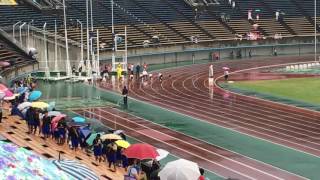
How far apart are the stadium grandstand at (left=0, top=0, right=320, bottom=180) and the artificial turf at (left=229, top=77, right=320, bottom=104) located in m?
0.12

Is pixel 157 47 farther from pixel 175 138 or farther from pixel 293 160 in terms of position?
pixel 293 160

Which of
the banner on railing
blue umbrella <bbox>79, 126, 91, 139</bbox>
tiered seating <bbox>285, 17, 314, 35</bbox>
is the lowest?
blue umbrella <bbox>79, 126, 91, 139</bbox>

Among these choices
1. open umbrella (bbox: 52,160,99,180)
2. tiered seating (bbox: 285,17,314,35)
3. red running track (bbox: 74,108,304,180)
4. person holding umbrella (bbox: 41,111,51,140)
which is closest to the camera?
open umbrella (bbox: 52,160,99,180)

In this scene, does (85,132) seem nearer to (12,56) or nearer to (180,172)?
(180,172)

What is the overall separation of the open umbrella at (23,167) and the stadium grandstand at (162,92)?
0.09 feet

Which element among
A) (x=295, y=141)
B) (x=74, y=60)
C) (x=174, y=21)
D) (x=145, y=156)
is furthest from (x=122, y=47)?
(x=145, y=156)

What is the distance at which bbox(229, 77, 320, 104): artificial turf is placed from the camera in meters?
34.5

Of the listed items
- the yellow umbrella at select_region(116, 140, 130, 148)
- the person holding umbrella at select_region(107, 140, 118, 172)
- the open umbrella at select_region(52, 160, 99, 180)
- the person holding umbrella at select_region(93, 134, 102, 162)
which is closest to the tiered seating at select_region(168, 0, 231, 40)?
the person holding umbrella at select_region(93, 134, 102, 162)

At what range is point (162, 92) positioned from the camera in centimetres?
3738

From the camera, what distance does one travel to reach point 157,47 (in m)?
58.9

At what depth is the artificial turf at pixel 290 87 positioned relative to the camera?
34.5m

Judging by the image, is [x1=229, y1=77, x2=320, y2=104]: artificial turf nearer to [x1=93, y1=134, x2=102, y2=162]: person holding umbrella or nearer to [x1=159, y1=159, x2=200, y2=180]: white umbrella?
[x1=93, y1=134, x2=102, y2=162]: person holding umbrella

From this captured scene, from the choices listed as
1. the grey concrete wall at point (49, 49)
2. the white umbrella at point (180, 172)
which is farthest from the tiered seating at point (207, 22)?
the white umbrella at point (180, 172)

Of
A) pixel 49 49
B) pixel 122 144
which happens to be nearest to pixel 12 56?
pixel 49 49
